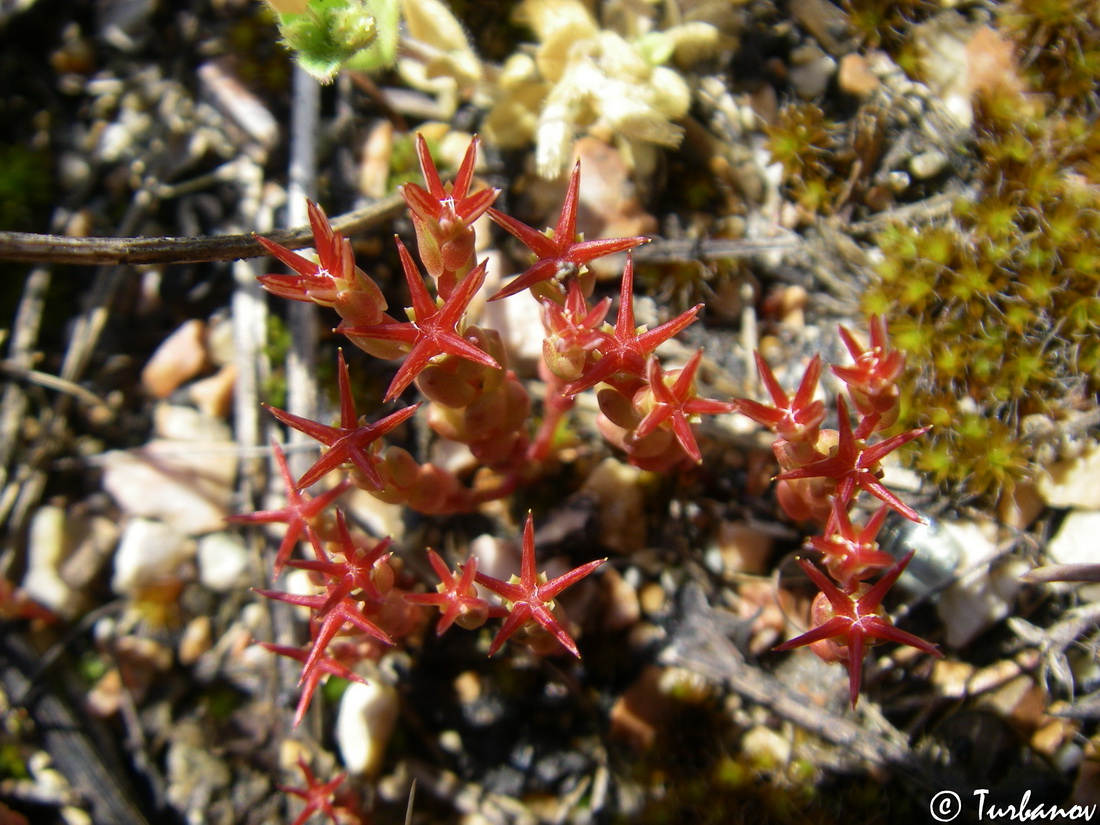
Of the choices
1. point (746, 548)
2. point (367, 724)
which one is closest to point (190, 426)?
point (367, 724)

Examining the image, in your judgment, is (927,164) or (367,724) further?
(927,164)

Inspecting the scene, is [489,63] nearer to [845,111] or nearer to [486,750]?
[845,111]

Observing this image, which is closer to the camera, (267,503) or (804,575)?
(804,575)

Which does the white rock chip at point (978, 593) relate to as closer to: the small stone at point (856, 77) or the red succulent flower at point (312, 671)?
the small stone at point (856, 77)

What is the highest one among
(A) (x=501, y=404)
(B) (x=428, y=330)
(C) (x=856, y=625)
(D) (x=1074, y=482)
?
(B) (x=428, y=330)

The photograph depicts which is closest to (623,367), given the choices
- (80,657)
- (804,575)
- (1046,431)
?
(804,575)

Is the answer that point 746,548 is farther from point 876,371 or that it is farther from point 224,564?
point 224,564
